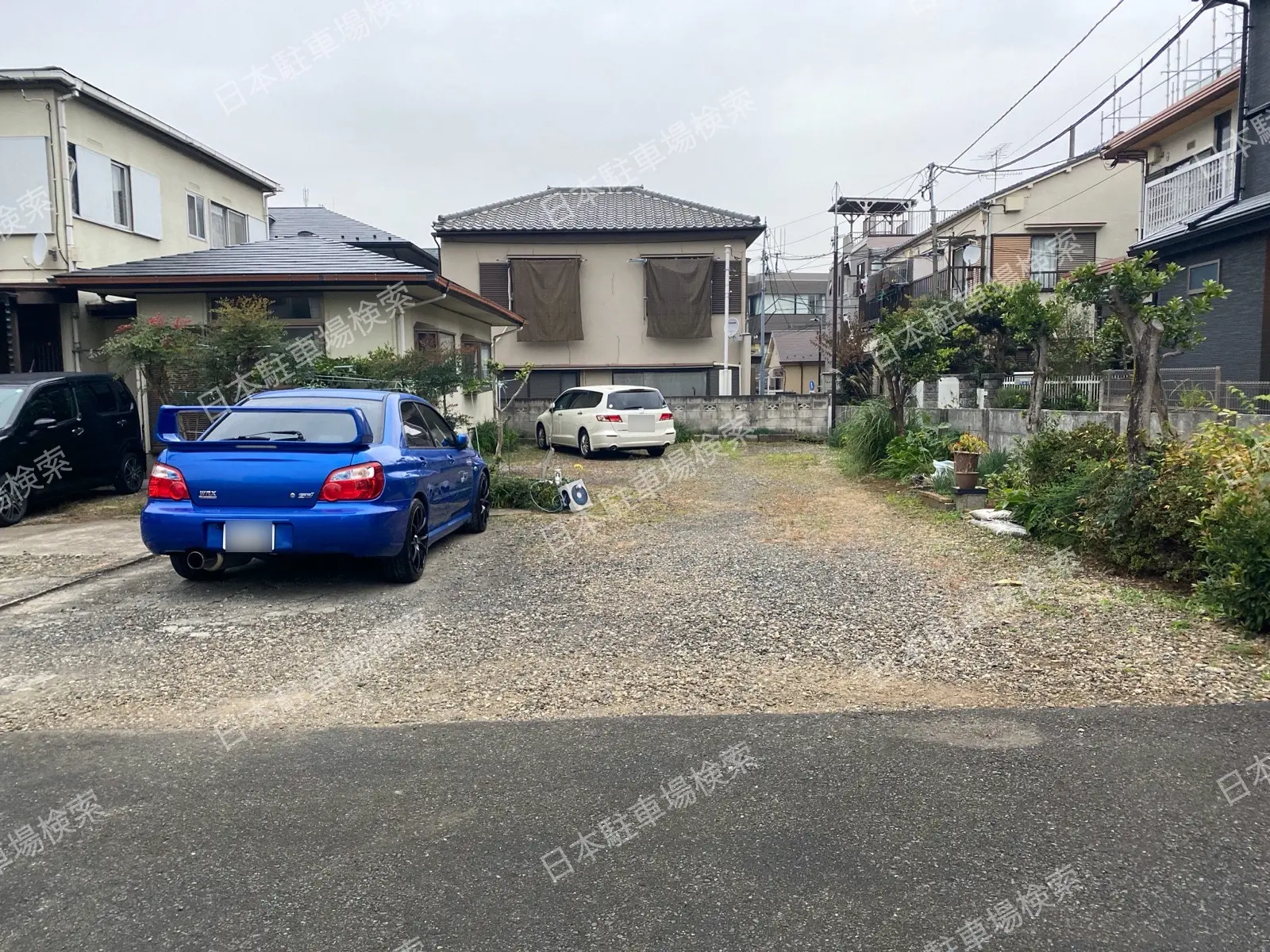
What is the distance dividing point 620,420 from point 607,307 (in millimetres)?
9638

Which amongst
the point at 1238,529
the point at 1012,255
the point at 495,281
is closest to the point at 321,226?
the point at 495,281

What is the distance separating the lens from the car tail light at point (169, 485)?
6.18 m

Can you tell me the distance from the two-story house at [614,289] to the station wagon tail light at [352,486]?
19.9 meters

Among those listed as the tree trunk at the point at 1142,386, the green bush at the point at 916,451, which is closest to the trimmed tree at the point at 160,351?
the green bush at the point at 916,451

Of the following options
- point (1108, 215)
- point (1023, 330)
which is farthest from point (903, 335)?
point (1108, 215)

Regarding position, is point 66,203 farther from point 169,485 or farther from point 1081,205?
point 1081,205

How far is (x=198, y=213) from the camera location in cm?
1844

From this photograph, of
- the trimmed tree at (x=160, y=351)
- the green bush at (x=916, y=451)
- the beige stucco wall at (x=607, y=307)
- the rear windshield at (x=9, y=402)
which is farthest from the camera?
the beige stucco wall at (x=607, y=307)

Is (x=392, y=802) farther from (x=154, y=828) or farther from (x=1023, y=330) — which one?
(x=1023, y=330)

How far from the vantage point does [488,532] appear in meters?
9.20

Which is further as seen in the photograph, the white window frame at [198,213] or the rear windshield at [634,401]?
the white window frame at [198,213]

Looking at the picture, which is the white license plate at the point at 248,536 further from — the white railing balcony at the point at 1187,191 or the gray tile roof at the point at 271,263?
the white railing balcony at the point at 1187,191

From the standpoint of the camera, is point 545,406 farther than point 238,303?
Yes

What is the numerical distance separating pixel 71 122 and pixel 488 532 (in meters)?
10.5
